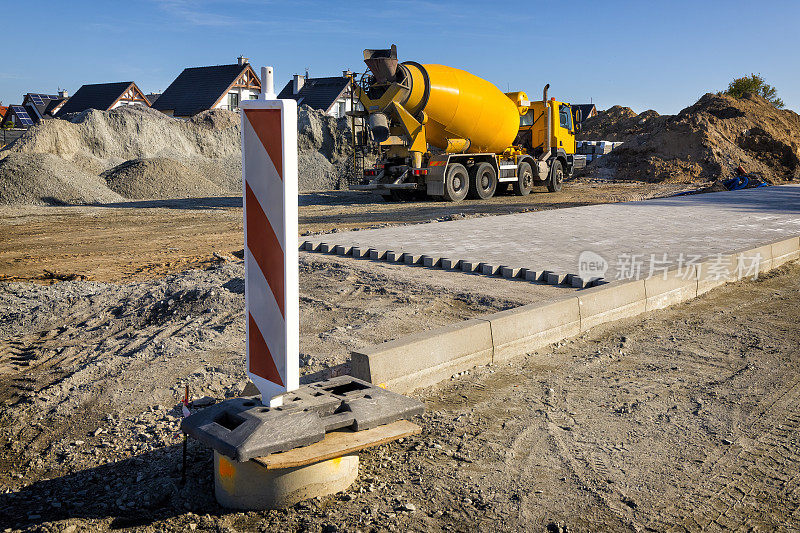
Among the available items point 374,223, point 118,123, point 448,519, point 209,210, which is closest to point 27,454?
point 448,519

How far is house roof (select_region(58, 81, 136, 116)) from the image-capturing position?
51156 mm

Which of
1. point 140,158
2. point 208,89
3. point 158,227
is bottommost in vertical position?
point 158,227

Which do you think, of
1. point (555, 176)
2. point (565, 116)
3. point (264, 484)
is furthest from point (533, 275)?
point (565, 116)

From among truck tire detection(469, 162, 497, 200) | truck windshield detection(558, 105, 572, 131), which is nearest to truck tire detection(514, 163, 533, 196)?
truck tire detection(469, 162, 497, 200)

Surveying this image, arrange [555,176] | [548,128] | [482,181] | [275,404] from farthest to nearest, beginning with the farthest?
[555,176]
[548,128]
[482,181]
[275,404]

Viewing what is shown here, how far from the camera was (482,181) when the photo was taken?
21438mm

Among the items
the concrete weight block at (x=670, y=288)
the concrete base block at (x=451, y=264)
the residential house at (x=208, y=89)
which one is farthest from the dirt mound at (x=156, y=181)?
the residential house at (x=208, y=89)

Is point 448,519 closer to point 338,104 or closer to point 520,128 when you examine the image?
point 520,128

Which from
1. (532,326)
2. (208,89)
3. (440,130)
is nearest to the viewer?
(532,326)

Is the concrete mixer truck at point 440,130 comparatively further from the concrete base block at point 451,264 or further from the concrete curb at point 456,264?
the concrete base block at point 451,264

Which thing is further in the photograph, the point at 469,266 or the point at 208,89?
the point at 208,89

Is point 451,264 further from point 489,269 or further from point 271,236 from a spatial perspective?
point 271,236

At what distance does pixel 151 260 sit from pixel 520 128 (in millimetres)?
16149

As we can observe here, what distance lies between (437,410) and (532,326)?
169 cm
